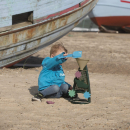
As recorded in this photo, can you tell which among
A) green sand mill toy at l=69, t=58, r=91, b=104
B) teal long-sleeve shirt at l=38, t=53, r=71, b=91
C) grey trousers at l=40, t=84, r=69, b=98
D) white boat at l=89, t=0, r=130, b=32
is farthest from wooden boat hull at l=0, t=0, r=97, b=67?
white boat at l=89, t=0, r=130, b=32

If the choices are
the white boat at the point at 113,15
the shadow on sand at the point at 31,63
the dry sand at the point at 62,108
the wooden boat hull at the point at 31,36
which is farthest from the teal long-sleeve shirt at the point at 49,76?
the white boat at the point at 113,15

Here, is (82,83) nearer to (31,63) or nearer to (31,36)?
(31,36)

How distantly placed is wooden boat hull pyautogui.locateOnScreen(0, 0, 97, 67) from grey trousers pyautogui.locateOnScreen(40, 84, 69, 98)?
204 cm

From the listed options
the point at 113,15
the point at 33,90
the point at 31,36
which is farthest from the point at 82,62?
the point at 113,15

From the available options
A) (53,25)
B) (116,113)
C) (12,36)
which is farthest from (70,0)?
(116,113)

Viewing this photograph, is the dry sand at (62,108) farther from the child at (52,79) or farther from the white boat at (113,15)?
the white boat at (113,15)

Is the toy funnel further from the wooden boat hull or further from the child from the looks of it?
the wooden boat hull

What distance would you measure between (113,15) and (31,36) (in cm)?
979

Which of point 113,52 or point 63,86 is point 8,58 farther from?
point 113,52

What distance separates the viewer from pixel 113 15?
14.3 m

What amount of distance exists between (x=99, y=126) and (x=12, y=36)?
127 inches

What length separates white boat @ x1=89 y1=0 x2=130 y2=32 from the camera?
14.0m

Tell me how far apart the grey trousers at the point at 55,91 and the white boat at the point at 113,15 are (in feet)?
37.3

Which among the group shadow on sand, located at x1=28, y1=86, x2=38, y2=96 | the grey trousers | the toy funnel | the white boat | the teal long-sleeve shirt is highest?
the toy funnel
